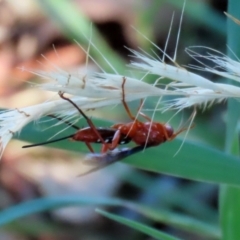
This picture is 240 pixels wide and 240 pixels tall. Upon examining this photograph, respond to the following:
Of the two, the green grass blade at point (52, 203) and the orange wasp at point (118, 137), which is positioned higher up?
the orange wasp at point (118, 137)

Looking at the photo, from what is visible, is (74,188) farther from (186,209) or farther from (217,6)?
(217,6)

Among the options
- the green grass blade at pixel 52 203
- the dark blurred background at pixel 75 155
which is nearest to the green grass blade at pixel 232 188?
the green grass blade at pixel 52 203

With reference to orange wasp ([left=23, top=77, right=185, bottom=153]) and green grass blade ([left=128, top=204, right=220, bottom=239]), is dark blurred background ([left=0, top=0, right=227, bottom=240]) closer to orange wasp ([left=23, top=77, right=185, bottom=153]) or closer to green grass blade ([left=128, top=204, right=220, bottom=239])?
green grass blade ([left=128, top=204, right=220, bottom=239])

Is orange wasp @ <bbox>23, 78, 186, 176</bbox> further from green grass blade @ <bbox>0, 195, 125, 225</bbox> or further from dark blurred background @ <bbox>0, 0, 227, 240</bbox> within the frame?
dark blurred background @ <bbox>0, 0, 227, 240</bbox>

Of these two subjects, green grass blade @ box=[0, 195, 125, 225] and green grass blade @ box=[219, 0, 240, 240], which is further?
green grass blade @ box=[0, 195, 125, 225]

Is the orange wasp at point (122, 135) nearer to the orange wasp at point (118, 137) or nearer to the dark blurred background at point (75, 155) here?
the orange wasp at point (118, 137)

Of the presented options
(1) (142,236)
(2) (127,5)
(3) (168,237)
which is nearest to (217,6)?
(2) (127,5)

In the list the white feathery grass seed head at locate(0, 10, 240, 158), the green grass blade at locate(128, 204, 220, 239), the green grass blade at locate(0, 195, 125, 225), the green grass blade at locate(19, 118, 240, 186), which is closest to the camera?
the white feathery grass seed head at locate(0, 10, 240, 158)

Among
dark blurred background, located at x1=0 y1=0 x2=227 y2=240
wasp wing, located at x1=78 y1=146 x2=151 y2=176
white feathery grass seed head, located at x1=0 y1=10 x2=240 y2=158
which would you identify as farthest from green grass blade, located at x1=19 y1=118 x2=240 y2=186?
dark blurred background, located at x1=0 y1=0 x2=227 y2=240

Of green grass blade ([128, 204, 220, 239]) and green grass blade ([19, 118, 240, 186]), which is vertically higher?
green grass blade ([19, 118, 240, 186])

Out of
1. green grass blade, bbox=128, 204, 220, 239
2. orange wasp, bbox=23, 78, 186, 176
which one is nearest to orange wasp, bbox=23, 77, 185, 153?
orange wasp, bbox=23, 78, 186, 176

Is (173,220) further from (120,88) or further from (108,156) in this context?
(120,88)

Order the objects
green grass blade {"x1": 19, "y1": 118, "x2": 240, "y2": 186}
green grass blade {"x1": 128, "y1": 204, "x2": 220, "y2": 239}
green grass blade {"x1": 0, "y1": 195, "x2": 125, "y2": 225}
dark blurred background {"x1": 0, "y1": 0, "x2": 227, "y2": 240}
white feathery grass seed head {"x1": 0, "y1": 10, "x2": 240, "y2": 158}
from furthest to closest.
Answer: dark blurred background {"x1": 0, "y1": 0, "x2": 227, "y2": 240} → green grass blade {"x1": 128, "y1": 204, "x2": 220, "y2": 239} → green grass blade {"x1": 0, "y1": 195, "x2": 125, "y2": 225} → green grass blade {"x1": 19, "y1": 118, "x2": 240, "y2": 186} → white feathery grass seed head {"x1": 0, "y1": 10, "x2": 240, "y2": 158}
